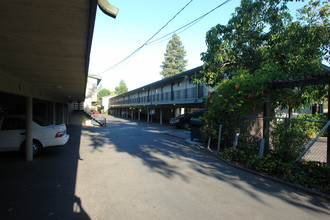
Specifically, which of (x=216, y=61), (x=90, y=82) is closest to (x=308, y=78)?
(x=216, y=61)

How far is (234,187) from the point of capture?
465 cm

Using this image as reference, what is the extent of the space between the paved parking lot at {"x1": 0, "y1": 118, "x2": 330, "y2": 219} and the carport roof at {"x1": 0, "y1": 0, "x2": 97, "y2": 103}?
2686 millimetres

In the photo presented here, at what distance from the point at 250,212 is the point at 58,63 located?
4.69 meters

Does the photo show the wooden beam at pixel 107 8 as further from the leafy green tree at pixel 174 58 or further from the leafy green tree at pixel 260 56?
the leafy green tree at pixel 174 58

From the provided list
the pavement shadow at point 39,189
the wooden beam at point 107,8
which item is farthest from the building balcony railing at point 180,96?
the wooden beam at point 107,8

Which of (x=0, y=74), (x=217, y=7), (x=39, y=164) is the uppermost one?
(x=217, y=7)

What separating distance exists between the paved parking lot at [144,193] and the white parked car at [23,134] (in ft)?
2.33

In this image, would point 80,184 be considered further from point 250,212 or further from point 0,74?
point 250,212

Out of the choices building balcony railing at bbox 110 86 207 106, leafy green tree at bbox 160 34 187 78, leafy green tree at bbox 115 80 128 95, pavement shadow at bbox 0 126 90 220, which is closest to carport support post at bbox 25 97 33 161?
pavement shadow at bbox 0 126 90 220

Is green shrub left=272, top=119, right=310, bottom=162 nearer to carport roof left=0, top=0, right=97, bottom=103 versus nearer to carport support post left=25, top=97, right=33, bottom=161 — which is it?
carport roof left=0, top=0, right=97, bottom=103

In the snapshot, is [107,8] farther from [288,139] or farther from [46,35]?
[288,139]

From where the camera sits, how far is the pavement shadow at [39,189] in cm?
336

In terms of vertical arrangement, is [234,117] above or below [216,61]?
below

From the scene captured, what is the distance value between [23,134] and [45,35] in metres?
5.79
